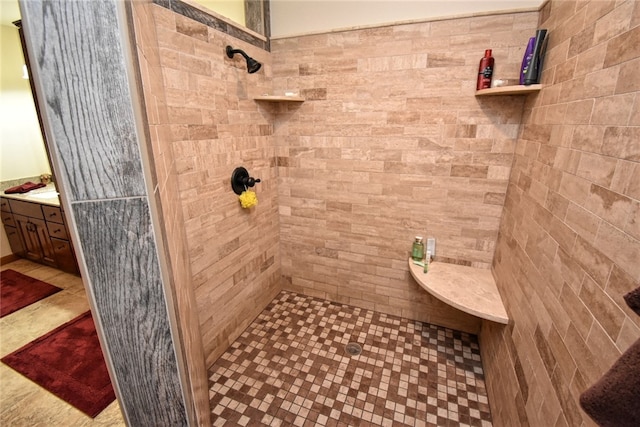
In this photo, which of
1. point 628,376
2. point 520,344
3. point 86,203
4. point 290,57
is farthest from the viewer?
point 290,57

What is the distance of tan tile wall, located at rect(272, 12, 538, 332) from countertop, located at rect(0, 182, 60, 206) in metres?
2.09

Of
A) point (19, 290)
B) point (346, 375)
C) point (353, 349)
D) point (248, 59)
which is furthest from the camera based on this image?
point (19, 290)

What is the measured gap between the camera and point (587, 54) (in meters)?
1.03

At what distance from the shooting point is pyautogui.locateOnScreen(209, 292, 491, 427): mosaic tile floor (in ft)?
5.09

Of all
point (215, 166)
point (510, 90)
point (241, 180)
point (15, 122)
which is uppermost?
point (510, 90)

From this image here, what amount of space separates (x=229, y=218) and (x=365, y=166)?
1.01m

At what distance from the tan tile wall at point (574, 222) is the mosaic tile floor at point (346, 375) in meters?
0.29

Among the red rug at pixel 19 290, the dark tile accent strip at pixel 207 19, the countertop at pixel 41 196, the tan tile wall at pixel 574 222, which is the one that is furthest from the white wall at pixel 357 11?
the red rug at pixel 19 290

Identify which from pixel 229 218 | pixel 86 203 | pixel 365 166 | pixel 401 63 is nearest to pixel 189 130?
pixel 229 218

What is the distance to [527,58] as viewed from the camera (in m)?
1.45

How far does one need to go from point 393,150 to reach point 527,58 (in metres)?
0.83

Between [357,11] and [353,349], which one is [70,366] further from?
[357,11]

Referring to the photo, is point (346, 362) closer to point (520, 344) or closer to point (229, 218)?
point (520, 344)

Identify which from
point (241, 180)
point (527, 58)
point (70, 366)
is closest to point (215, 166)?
point (241, 180)
